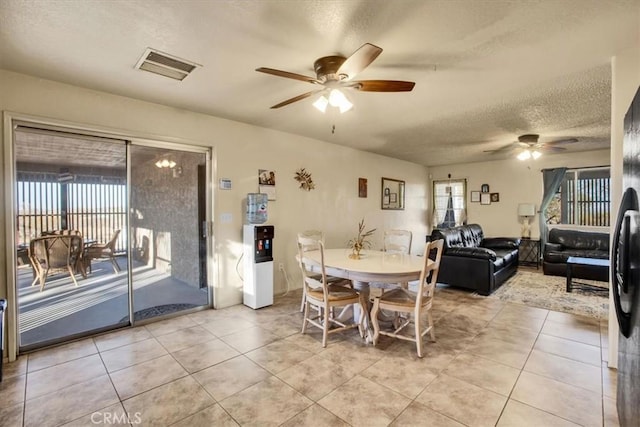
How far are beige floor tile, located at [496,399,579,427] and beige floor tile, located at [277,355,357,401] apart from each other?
1043 millimetres

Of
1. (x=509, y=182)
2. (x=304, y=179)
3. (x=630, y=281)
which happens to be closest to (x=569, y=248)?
(x=509, y=182)

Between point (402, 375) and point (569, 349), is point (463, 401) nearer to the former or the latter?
point (402, 375)

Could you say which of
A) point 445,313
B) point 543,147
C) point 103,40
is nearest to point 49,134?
point 103,40

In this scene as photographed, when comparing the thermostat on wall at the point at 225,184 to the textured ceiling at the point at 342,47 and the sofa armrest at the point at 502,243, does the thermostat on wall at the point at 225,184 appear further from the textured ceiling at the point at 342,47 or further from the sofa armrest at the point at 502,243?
the sofa armrest at the point at 502,243

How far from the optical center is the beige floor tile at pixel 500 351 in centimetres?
260

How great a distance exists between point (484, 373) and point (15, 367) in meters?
3.90

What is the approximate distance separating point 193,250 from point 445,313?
11.0ft

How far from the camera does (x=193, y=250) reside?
397cm

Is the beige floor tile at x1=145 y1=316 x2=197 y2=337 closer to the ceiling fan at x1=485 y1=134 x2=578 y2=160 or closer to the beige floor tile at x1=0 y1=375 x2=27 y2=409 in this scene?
the beige floor tile at x1=0 y1=375 x2=27 y2=409

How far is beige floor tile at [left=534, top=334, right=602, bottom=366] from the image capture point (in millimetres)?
2629

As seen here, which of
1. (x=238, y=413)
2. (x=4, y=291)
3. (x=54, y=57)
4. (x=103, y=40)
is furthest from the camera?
(x=4, y=291)

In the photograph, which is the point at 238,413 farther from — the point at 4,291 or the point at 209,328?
the point at 4,291

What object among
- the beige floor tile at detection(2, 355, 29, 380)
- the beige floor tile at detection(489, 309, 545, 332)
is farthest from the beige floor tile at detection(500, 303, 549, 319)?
the beige floor tile at detection(2, 355, 29, 380)

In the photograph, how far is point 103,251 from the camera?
332cm
